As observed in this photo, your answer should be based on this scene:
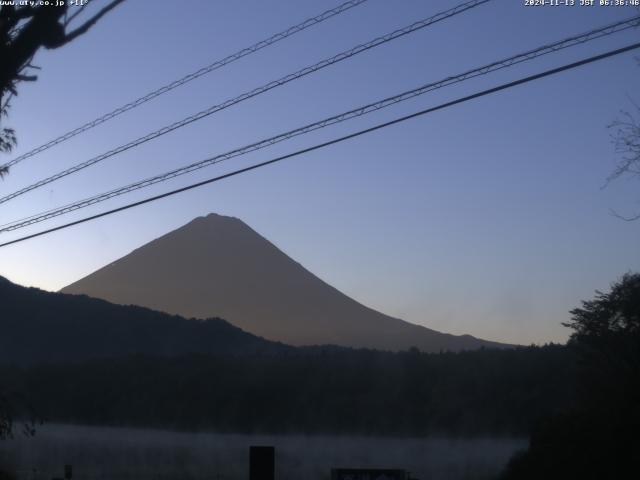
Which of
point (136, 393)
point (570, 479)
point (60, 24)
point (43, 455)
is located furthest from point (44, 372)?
point (60, 24)

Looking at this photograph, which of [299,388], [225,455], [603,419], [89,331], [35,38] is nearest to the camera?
[35,38]

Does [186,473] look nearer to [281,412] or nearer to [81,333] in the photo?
[281,412]

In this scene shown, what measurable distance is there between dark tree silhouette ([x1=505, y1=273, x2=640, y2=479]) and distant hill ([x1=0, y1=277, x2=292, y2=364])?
43.6 metres

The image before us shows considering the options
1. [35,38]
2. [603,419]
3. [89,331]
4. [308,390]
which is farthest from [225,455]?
[89,331]

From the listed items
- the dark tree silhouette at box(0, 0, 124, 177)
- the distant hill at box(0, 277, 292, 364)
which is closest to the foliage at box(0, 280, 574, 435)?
the distant hill at box(0, 277, 292, 364)

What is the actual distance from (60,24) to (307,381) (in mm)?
Answer: 45141

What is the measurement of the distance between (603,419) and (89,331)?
6044 cm

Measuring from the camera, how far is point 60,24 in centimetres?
1002

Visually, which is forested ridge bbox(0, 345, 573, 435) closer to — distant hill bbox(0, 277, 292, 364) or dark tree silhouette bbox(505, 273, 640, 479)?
distant hill bbox(0, 277, 292, 364)

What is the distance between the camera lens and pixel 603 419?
16188 millimetres

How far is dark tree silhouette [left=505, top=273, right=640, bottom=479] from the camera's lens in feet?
50.1

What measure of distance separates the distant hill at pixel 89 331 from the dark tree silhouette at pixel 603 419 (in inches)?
1717

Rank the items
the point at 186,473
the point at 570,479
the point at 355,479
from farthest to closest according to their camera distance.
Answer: the point at 186,473 < the point at 570,479 < the point at 355,479

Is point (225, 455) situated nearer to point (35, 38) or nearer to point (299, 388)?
point (299, 388)
